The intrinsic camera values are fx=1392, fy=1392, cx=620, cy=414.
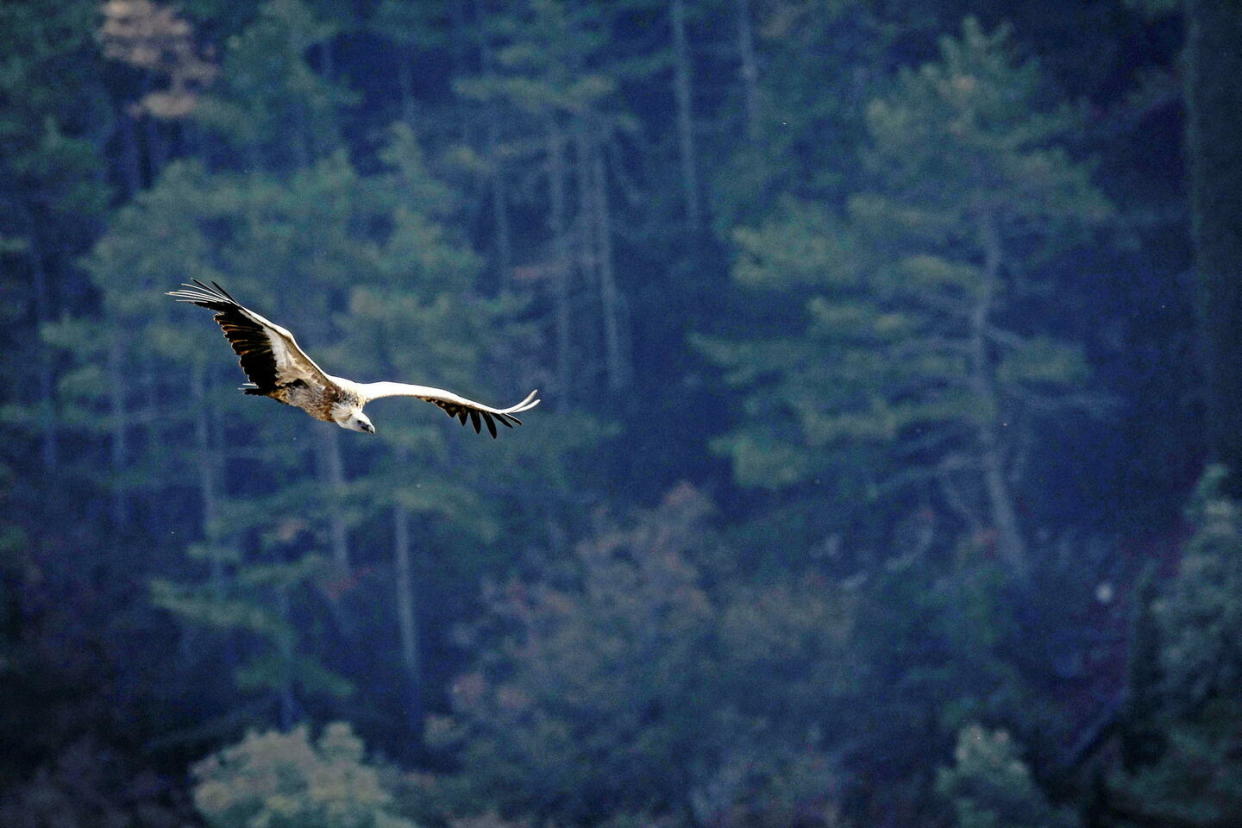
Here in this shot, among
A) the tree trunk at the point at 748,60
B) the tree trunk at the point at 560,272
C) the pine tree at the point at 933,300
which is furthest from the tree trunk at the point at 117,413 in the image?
the tree trunk at the point at 748,60

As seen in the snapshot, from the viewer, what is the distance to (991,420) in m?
18.9

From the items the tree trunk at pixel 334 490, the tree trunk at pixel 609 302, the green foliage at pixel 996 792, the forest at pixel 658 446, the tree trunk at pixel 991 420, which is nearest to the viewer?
the green foliage at pixel 996 792

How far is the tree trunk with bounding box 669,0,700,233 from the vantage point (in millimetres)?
24953

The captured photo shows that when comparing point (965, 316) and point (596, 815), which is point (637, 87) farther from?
point (596, 815)

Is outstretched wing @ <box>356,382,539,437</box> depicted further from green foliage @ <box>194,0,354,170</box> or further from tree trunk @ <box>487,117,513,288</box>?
tree trunk @ <box>487,117,513,288</box>

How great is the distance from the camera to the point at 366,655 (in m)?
21.5

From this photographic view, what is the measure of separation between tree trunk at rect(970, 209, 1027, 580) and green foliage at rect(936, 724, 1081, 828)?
15.8 ft

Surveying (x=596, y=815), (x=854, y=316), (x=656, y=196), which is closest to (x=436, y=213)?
(x=656, y=196)

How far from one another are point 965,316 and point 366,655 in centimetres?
1037

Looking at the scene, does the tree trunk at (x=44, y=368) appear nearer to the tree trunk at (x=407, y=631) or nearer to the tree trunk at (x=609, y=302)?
the tree trunk at (x=407, y=631)

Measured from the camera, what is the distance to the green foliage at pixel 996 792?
14148 mm

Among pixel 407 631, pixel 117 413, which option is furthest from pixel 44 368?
pixel 407 631

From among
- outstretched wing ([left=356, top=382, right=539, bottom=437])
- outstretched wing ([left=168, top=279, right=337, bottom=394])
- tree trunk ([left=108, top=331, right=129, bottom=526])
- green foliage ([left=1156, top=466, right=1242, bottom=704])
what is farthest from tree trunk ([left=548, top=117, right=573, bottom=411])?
outstretched wing ([left=168, top=279, right=337, bottom=394])

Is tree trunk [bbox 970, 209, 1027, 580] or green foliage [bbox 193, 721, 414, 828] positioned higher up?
tree trunk [bbox 970, 209, 1027, 580]
